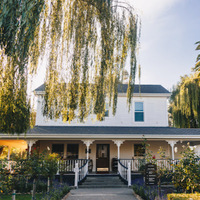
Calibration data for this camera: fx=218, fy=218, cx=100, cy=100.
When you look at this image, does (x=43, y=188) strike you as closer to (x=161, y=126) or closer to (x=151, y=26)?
(x=151, y=26)

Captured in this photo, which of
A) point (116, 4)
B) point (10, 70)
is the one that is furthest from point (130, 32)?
point (10, 70)

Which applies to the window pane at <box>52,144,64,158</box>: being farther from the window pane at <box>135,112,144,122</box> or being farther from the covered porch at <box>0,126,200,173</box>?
the window pane at <box>135,112,144,122</box>

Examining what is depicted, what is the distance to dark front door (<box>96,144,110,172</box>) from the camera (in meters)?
15.5

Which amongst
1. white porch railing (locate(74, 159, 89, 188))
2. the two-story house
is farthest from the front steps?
the two-story house

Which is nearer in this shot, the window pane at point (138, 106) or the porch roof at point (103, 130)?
the porch roof at point (103, 130)

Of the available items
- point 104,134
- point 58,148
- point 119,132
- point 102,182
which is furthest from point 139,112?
point 58,148

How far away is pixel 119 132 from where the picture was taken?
563 inches

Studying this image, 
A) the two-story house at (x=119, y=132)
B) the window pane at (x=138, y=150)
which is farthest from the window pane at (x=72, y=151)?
the window pane at (x=138, y=150)

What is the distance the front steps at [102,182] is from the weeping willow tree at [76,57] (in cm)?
609

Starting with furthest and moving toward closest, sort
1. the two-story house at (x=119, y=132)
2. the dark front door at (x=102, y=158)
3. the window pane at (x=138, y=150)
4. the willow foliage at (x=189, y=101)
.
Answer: the willow foliage at (x=189, y=101) → the window pane at (x=138, y=150) → the dark front door at (x=102, y=158) → the two-story house at (x=119, y=132)

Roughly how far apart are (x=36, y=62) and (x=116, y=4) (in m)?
3.21

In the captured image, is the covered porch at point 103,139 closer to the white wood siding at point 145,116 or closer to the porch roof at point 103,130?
the porch roof at point 103,130

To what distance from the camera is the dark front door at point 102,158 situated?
15.5 metres

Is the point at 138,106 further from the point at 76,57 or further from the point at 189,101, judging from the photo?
the point at 76,57
